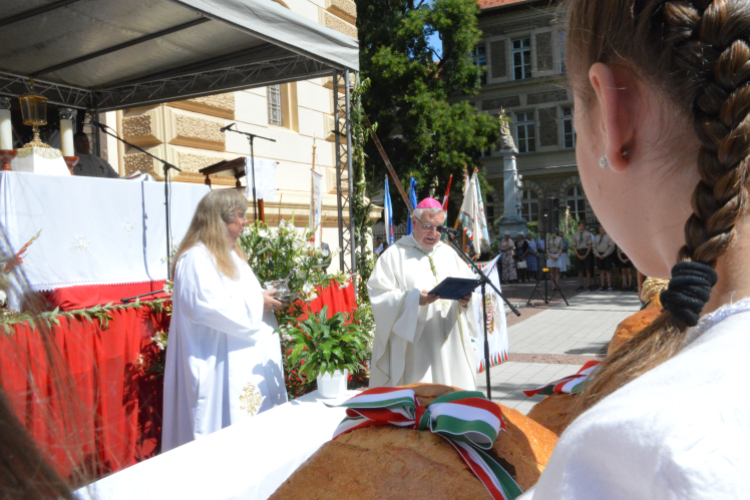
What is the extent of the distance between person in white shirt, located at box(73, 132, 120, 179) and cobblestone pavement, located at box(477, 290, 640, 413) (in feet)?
15.9

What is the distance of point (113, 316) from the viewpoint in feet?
12.0

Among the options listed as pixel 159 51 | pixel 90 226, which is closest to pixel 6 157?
pixel 90 226

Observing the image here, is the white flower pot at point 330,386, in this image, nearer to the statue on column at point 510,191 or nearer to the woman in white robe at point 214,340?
the woman in white robe at point 214,340

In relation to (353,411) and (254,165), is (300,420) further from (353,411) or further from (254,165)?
(254,165)

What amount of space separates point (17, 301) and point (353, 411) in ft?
2.73

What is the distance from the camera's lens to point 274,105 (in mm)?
9758

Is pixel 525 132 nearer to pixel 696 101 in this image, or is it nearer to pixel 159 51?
pixel 159 51

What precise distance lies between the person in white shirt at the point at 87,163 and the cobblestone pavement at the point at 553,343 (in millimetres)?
4847

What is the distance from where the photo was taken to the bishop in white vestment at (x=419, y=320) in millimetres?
4646

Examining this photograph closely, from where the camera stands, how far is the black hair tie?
0.51 m

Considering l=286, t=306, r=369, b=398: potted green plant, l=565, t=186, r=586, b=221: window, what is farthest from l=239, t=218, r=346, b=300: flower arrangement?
l=565, t=186, r=586, b=221: window

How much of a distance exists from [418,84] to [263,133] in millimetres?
14691

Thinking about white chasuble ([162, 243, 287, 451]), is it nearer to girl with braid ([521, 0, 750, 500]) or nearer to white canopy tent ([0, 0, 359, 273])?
white canopy tent ([0, 0, 359, 273])

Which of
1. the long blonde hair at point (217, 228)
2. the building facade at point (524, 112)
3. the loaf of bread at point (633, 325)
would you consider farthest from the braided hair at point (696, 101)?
the building facade at point (524, 112)
